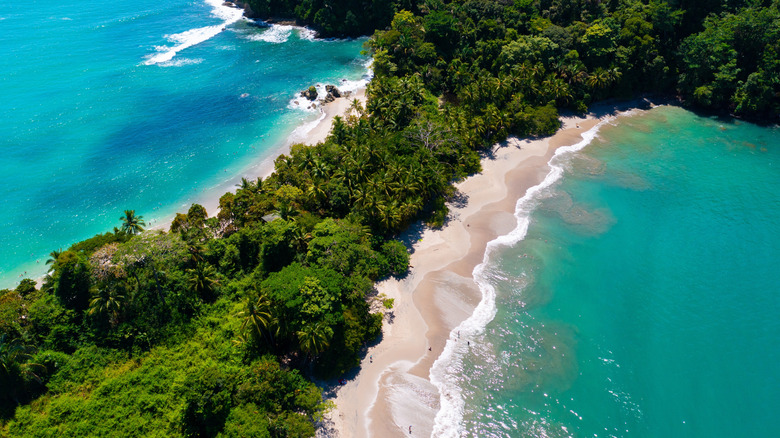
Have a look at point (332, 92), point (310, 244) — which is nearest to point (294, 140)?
point (332, 92)

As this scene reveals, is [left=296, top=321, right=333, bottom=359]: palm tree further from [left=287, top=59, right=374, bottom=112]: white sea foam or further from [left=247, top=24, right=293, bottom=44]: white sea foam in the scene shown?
[left=247, top=24, right=293, bottom=44]: white sea foam

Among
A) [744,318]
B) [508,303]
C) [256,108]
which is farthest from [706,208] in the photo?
[256,108]

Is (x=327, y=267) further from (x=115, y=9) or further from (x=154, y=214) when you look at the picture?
(x=115, y=9)

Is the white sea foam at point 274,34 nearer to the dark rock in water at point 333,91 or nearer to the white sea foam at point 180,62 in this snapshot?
the white sea foam at point 180,62

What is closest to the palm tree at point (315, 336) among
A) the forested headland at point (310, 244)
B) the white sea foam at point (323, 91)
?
the forested headland at point (310, 244)

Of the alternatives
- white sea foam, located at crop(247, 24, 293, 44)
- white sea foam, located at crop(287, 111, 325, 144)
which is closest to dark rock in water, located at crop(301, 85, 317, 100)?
white sea foam, located at crop(287, 111, 325, 144)
